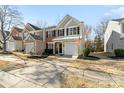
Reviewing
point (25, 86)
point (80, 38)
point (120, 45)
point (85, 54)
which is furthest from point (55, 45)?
point (25, 86)

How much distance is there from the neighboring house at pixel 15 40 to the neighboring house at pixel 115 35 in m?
16.5

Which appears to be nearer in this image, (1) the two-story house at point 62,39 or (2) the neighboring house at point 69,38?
(2) the neighboring house at point 69,38

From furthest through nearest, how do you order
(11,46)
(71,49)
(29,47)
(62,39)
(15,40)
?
(11,46) < (15,40) < (29,47) < (62,39) < (71,49)

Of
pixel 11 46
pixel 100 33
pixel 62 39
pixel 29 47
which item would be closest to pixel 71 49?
pixel 62 39

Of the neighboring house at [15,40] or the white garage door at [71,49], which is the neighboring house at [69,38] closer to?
the white garage door at [71,49]

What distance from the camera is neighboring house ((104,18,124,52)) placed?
59.3 feet

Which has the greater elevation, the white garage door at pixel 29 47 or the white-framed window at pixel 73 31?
the white-framed window at pixel 73 31

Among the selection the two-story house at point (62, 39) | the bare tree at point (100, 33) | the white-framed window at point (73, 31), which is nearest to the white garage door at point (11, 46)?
the two-story house at point (62, 39)

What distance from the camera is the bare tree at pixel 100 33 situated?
2563cm

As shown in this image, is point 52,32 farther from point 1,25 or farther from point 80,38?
point 1,25

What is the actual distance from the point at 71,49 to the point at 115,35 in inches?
272

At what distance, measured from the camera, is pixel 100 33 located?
28688 mm

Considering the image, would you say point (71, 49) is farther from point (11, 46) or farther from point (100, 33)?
point (11, 46)
